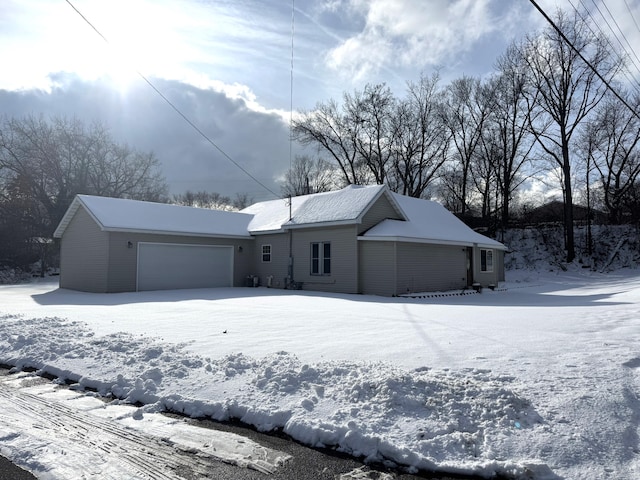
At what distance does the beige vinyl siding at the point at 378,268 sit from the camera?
17844 mm

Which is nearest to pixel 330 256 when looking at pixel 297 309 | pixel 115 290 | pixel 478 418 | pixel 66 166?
pixel 297 309

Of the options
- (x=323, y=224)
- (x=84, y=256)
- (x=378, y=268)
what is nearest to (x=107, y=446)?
(x=378, y=268)

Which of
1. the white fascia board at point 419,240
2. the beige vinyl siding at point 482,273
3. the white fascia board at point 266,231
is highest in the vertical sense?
the white fascia board at point 266,231

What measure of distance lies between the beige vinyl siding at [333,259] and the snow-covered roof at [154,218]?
376 cm

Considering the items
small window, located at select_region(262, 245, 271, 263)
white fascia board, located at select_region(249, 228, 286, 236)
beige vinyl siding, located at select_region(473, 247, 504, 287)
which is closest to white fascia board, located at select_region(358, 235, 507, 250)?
beige vinyl siding, located at select_region(473, 247, 504, 287)

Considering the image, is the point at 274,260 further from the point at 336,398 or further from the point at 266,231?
the point at 336,398

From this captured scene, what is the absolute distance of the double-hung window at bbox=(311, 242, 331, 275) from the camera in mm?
19797

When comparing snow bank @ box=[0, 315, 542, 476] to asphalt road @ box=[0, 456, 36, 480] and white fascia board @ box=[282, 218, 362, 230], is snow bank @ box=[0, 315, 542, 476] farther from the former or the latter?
white fascia board @ box=[282, 218, 362, 230]

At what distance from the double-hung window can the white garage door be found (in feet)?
15.7

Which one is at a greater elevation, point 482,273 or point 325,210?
point 325,210

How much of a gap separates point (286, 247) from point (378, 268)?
5191 millimetres

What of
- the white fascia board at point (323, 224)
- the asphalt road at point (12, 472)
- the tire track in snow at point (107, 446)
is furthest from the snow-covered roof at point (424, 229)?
Result: the asphalt road at point (12, 472)

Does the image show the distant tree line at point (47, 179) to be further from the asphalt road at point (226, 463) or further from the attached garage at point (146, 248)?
the asphalt road at point (226, 463)

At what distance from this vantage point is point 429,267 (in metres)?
19.5
